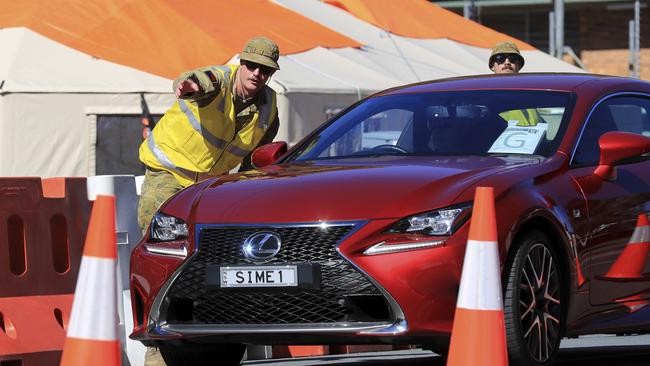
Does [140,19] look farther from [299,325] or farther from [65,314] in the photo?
[299,325]

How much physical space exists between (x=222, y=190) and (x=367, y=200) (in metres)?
0.79

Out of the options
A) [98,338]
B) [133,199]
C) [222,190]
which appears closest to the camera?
[98,338]

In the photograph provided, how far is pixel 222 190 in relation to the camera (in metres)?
7.25

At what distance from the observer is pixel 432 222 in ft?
21.8

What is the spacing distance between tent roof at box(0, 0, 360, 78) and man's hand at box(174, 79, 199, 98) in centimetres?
1406

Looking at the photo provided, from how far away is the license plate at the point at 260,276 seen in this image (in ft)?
21.9

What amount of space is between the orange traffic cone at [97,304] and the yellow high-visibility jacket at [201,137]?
3449 millimetres

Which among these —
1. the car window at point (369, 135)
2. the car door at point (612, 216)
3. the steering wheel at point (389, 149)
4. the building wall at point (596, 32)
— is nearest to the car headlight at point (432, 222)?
the car door at point (612, 216)

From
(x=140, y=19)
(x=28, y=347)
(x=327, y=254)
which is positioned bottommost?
(x=28, y=347)

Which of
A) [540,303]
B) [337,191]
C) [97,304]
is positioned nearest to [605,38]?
[540,303]

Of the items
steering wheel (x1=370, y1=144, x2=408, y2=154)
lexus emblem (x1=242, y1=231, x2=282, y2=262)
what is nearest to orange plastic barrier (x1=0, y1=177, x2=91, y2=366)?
steering wheel (x1=370, y1=144, x2=408, y2=154)

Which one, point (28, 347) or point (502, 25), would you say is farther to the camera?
point (502, 25)

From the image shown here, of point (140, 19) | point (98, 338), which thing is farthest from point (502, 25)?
point (98, 338)

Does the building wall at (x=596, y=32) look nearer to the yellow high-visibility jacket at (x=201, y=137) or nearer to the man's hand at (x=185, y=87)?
the yellow high-visibility jacket at (x=201, y=137)
